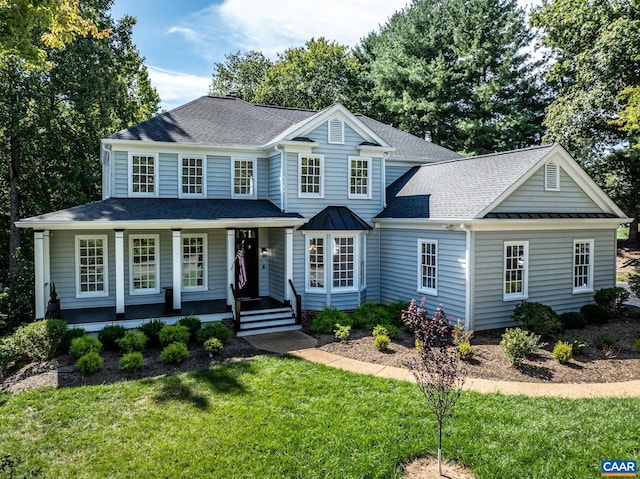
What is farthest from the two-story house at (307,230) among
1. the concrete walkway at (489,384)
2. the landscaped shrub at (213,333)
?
the concrete walkway at (489,384)

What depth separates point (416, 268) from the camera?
47.5 feet

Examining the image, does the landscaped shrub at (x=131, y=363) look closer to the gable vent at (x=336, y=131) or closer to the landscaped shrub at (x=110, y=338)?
the landscaped shrub at (x=110, y=338)

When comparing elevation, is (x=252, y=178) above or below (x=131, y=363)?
above

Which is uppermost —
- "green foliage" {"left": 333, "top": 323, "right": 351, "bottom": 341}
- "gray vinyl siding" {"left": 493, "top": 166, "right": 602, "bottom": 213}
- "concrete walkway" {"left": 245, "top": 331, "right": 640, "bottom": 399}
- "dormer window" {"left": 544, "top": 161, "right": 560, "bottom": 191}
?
"dormer window" {"left": 544, "top": 161, "right": 560, "bottom": 191}

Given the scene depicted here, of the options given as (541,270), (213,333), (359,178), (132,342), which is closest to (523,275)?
(541,270)

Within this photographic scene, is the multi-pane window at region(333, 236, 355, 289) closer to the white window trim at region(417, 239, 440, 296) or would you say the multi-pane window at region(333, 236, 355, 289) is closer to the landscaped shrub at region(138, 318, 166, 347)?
the white window trim at region(417, 239, 440, 296)

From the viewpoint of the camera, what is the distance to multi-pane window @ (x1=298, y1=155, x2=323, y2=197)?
15.3 metres

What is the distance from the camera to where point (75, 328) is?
443 inches

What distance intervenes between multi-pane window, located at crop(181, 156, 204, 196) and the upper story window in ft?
3.20

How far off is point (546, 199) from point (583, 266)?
3.13 metres

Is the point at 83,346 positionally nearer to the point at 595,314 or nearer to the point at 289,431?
the point at 289,431

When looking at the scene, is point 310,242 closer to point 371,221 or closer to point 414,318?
point 371,221

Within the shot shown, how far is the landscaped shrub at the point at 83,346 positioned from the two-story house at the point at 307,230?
7.69 feet

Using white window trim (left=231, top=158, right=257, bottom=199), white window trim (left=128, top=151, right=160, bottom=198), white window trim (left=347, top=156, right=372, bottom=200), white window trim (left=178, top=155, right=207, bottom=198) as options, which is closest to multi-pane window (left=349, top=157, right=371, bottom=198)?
white window trim (left=347, top=156, right=372, bottom=200)
